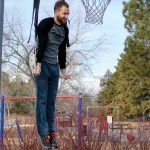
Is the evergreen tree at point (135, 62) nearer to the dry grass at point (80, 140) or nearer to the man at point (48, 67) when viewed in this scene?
the dry grass at point (80, 140)

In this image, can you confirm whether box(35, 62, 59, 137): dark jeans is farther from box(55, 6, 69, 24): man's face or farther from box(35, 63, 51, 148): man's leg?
box(55, 6, 69, 24): man's face

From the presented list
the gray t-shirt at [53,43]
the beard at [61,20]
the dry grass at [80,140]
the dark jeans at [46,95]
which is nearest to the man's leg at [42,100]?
the dark jeans at [46,95]

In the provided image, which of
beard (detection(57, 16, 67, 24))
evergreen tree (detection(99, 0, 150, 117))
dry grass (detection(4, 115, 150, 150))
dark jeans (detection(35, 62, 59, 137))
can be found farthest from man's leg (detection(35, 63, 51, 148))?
evergreen tree (detection(99, 0, 150, 117))

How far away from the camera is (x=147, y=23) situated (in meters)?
34.3

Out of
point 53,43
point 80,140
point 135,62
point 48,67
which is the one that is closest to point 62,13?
point 53,43

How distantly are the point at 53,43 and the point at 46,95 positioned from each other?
565 mm

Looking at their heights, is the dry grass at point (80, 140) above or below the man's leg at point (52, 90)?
below

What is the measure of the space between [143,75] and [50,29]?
30.7 m

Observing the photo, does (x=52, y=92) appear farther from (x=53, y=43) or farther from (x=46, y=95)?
(x=53, y=43)

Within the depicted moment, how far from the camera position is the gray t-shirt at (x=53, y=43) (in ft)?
16.6

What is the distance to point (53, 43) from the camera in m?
5.12

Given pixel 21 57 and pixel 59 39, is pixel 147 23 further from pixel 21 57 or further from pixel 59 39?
pixel 59 39

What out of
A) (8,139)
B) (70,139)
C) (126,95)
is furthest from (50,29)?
(126,95)

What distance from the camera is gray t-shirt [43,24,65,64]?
506cm
